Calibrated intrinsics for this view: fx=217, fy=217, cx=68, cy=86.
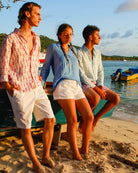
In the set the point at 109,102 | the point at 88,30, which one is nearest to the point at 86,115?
the point at 109,102

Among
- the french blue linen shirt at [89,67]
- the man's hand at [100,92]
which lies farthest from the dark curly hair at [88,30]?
the man's hand at [100,92]

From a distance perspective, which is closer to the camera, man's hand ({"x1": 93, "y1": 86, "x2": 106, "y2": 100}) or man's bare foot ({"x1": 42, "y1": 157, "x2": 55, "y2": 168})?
man's bare foot ({"x1": 42, "y1": 157, "x2": 55, "y2": 168})

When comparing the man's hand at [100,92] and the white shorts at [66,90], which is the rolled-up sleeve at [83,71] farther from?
the white shorts at [66,90]

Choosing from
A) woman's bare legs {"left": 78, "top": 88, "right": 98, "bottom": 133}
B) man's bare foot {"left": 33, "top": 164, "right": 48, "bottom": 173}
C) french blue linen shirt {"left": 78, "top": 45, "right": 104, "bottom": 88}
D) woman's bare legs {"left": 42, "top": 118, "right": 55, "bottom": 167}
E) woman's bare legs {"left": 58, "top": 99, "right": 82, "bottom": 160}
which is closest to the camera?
man's bare foot {"left": 33, "top": 164, "right": 48, "bottom": 173}

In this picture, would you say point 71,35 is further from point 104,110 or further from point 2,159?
point 2,159

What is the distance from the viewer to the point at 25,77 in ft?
8.63

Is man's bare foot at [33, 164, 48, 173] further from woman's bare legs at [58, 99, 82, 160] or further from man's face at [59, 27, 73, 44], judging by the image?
man's face at [59, 27, 73, 44]

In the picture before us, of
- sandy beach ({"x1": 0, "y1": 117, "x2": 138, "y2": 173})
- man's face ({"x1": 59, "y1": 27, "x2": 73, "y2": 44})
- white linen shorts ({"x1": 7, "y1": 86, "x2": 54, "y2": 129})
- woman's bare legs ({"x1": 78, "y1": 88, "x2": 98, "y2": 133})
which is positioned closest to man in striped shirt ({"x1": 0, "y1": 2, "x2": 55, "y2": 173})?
white linen shorts ({"x1": 7, "y1": 86, "x2": 54, "y2": 129})

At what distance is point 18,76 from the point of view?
8.54 ft

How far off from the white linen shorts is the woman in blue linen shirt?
1.21 feet

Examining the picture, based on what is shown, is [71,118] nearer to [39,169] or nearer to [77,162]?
[77,162]

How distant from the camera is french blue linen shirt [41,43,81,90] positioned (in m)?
3.13

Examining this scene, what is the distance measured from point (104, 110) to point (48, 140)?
1.31 meters

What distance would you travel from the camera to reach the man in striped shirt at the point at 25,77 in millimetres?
2537
